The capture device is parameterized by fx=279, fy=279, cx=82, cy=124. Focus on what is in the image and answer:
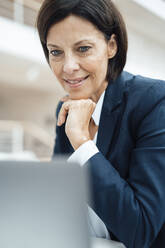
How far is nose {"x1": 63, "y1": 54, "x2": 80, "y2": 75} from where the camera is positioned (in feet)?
3.28

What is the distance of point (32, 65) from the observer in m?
6.77

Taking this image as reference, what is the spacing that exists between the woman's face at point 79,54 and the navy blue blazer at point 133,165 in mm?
110

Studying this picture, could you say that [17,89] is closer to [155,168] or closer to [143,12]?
[143,12]

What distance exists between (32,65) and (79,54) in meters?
6.01

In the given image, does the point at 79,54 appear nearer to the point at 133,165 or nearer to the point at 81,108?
the point at 81,108

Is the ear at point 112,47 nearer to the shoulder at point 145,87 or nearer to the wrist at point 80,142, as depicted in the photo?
the shoulder at point 145,87

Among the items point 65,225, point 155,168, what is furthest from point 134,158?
point 65,225

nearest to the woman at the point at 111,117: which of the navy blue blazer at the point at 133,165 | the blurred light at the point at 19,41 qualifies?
the navy blue blazer at the point at 133,165

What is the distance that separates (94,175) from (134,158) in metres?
0.16

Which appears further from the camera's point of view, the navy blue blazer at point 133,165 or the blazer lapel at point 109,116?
the blazer lapel at point 109,116

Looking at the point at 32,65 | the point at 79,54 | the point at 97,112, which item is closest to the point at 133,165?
the point at 97,112

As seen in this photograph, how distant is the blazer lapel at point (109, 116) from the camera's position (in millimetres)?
977

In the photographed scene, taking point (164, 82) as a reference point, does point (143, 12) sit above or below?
above

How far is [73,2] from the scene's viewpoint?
0.97 m
